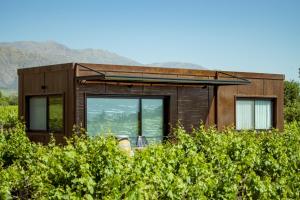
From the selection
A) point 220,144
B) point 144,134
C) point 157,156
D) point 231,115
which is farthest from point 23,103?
point 157,156

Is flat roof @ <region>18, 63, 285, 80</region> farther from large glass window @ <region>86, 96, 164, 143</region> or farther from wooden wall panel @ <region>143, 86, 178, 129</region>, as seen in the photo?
large glass window @ <region>86, 96, 164, 143</region>

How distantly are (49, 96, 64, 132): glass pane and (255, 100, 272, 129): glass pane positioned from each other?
902 centimetres

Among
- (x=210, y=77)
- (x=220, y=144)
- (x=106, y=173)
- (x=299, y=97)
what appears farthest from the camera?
(x=299, y=97)

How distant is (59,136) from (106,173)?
11.0m

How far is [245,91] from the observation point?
2234cm

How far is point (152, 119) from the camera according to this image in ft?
64.1

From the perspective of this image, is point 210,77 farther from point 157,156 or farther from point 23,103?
point 157,156

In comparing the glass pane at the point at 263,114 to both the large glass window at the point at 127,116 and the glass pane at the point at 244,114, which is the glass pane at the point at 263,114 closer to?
the glass pane at the point at 244,114

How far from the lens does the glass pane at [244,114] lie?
2238cm

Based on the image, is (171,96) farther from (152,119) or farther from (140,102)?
(140,102)

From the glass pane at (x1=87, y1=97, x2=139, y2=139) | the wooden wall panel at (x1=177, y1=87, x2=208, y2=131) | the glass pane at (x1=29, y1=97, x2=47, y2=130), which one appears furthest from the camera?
the wooden wall panel at (x1=177, y1=87, x2=208, y2=131)

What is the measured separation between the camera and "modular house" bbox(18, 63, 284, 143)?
1741 centimetres

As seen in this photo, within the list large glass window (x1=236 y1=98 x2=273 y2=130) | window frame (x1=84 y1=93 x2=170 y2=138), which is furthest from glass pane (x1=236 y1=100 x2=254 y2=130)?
window frame (x1=84 y1=93 x2=170 y2=138)

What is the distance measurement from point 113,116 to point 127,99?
0.80m
